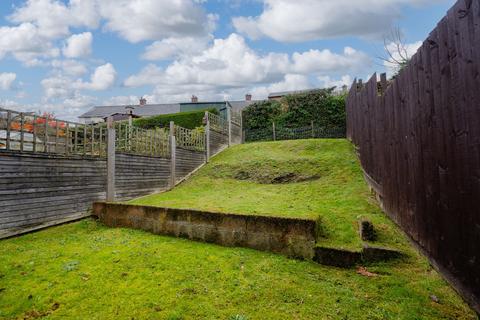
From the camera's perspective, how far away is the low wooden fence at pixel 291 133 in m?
16.2

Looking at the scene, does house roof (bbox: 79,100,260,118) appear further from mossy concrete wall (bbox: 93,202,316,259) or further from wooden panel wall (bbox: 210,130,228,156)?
mossy concrete wall (bbox: 93,202,316,259)

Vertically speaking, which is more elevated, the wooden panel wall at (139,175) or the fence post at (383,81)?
the fence post at (383,81)

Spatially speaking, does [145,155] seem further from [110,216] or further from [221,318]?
[221,318]

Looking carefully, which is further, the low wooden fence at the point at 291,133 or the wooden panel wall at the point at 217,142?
the low wooden fence at the point at 291,133

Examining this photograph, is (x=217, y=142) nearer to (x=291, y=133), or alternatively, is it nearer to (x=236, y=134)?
(x=236, y=134)

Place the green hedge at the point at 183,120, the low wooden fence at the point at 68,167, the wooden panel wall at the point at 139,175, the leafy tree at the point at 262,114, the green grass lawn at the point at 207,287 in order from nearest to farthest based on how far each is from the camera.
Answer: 1. the green grass lawn at the point at 207,287
2. the low wooden fence at the point at 68,167
3. the wooden panel wall at the point at 139,175
4. the leafy tree at the point at 262,114
5. the green hedge at the point at 183,120

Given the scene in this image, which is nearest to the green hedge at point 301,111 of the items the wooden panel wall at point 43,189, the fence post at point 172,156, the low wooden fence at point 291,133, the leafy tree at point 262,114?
the leafy tree at point 262,114

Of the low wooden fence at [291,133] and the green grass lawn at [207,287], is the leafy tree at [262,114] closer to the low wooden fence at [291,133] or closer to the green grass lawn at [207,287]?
the low wooden fence at [291,133]

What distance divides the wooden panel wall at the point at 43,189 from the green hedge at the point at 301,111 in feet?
41.4

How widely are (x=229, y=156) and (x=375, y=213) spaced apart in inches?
353

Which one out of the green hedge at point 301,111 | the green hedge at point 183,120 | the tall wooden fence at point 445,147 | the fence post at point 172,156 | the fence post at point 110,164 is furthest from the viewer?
the green hedge at point 183,120

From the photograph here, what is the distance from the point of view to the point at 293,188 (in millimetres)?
8516

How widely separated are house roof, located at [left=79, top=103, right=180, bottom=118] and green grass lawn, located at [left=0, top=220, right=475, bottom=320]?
125ft

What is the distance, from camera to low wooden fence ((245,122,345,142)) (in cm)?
1619
